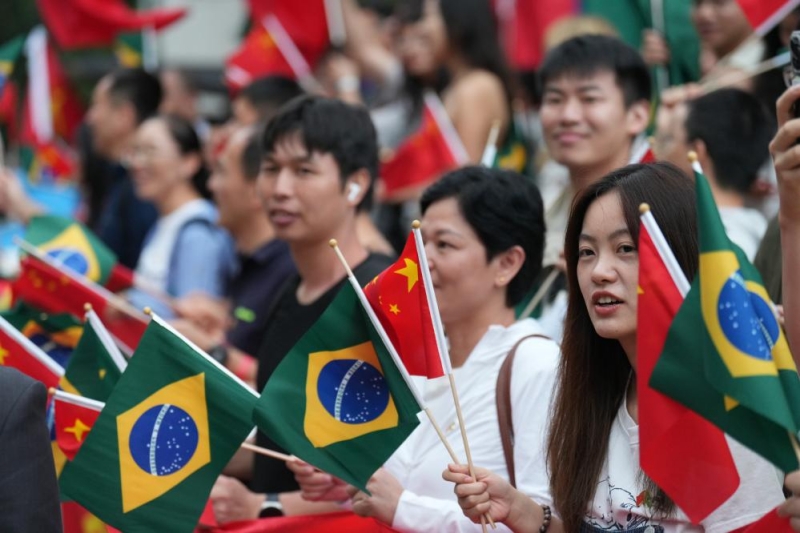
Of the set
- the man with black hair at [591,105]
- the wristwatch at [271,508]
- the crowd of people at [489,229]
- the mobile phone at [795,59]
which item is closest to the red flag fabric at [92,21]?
the crowd of people at [489,229]

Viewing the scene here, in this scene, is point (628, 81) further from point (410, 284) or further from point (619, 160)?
point (410, 284)

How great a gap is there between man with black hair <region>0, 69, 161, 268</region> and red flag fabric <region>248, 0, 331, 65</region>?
1.05 meters

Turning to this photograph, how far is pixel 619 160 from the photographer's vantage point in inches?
228

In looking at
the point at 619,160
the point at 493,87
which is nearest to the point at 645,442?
the point at 619,160

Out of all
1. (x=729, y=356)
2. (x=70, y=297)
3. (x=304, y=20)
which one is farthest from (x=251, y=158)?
(x=729, y=356)

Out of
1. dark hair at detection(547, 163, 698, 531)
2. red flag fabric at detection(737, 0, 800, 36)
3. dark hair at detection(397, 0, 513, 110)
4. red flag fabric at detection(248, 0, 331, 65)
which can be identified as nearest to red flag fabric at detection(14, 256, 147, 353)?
dark hair at detection(547, 163, 698, 531)

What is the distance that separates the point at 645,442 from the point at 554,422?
2.07 feet

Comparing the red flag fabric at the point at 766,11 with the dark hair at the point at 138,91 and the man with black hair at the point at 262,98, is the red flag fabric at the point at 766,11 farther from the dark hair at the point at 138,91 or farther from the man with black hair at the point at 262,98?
the dark hair at the point at 138,91

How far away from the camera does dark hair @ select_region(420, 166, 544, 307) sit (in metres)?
4.86

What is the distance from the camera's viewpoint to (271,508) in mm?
5000

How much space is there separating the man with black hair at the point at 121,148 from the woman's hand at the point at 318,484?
4793mm

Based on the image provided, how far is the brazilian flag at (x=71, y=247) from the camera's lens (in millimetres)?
7090

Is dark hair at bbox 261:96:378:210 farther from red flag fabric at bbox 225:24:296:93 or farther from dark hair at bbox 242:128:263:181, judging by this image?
red flag fabric at bbox 225:24:296:93

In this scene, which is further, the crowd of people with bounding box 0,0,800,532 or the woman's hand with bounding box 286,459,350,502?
the woman's hand with bounding box 286,459,350,502
